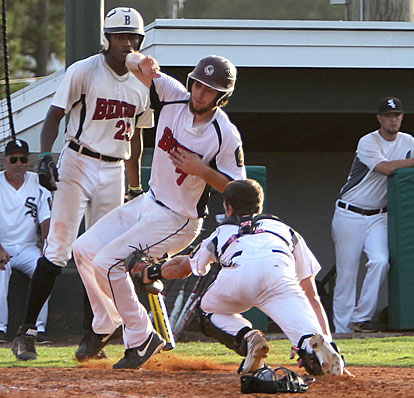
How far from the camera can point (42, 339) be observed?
852 centimetres

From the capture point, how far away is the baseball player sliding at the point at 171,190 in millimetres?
5371

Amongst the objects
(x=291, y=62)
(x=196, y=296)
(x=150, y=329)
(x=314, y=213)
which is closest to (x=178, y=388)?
(x=150, y=329)

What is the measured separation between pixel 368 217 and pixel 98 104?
13.1 ft

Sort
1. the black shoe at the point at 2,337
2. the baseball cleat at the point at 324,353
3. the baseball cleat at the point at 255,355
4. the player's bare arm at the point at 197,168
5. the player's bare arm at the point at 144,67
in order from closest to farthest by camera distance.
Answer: the baseball cleat at the point at 324,353 → the baseball cleat at the point at 255,355 → the player's bare arm at the point at 197,168 → the player's bare arm at the point at 144,67 → the black shoe at the point at 2,337

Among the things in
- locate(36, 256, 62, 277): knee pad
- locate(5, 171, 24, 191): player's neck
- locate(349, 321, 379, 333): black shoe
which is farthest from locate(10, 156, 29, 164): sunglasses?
locate(349, 321, 379, 333): black shoe

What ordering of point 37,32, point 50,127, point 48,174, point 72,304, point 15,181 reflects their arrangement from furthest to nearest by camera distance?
1. point 37,32
2. point 72,304
3. point 15,181
4. point 50,127
5. point 48,174

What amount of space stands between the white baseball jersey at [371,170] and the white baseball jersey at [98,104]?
11.3ft

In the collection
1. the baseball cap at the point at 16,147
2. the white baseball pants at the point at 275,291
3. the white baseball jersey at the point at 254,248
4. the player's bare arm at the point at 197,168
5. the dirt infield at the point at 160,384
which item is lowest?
the dirt infield at the point at 160,384

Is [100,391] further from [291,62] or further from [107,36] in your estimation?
[291,62]

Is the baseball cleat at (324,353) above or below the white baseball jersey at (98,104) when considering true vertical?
below

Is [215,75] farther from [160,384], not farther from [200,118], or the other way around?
[160,384]

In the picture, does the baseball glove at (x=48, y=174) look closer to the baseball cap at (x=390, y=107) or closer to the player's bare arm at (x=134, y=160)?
the player's bare arm at (x=134, y=160)

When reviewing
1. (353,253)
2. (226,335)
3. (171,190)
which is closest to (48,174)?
(171,190)

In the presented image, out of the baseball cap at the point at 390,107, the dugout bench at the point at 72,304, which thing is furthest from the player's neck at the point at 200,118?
the baseball cap at the point at 390,107
